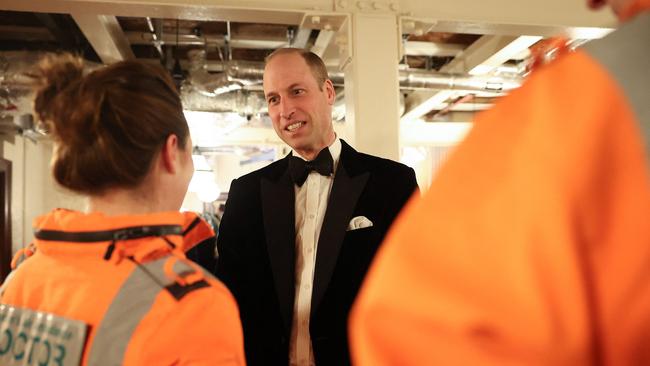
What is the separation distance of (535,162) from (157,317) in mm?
655

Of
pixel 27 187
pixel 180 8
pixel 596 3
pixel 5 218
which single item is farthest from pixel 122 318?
pixel 27 187

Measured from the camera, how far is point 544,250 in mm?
359

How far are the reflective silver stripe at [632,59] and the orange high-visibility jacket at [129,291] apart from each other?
0.69 meters

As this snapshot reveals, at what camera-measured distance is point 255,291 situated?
5.82 ft

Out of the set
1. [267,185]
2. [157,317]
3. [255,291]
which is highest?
[267,185]

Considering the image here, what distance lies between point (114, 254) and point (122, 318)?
119 mm

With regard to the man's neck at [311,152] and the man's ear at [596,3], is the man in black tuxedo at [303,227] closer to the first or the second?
the man's neck at [311,152]

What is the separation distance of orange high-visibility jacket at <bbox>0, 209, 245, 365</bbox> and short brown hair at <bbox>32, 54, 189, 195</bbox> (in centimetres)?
8

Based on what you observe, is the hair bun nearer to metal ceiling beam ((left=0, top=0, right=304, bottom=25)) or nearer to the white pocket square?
the white pocket square

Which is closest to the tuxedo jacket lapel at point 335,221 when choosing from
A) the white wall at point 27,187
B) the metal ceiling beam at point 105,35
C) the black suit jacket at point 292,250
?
the black suit jacket at point 292,250

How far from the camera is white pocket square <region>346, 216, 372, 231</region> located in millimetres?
1747

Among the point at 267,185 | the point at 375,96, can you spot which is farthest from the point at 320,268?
the point at 375,96

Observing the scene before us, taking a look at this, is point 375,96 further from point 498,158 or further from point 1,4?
point 498,158

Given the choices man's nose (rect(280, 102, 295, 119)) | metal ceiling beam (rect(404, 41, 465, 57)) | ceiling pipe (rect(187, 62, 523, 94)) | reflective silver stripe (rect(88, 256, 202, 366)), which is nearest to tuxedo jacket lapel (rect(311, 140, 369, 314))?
man's nose (rect(280, 102, 295, 119))
